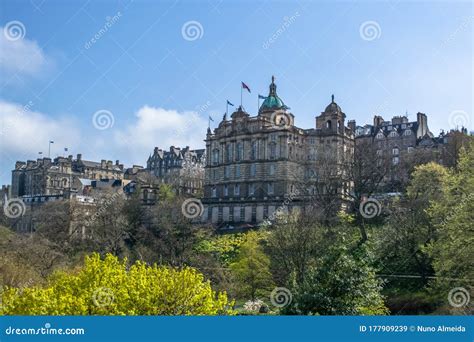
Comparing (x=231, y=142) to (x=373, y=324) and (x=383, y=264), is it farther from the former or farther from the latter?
(x=373, y=324)

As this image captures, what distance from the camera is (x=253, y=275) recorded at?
37750mm

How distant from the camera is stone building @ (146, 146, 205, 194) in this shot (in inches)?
3780

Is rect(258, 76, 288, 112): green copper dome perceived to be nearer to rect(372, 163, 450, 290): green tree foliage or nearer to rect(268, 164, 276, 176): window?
rect(268, 164, 276, 176): window

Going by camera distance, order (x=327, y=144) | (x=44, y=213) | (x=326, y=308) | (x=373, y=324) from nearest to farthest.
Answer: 1. (x=373, y=324)
2. (x=326, y=308)
3. (x=44, y=213)
4. (x=327, y=144)

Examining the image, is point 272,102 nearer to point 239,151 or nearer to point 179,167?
point 239,151

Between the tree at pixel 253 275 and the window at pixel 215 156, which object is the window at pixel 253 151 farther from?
the tree at pixel 253 275

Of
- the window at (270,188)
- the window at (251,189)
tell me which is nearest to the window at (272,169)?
the window at (270,188)

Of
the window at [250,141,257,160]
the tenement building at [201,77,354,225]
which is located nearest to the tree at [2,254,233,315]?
the tenement building at [201,77,354,225]

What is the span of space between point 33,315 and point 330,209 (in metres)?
36.7

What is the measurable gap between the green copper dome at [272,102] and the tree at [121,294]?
181ft

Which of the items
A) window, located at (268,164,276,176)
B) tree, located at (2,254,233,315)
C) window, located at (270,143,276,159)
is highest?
window, located at (270,143,276,159)

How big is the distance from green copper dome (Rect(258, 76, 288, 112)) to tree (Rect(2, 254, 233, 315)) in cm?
5531

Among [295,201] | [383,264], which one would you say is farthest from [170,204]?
[383,264]

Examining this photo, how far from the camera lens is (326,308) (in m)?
20.7
